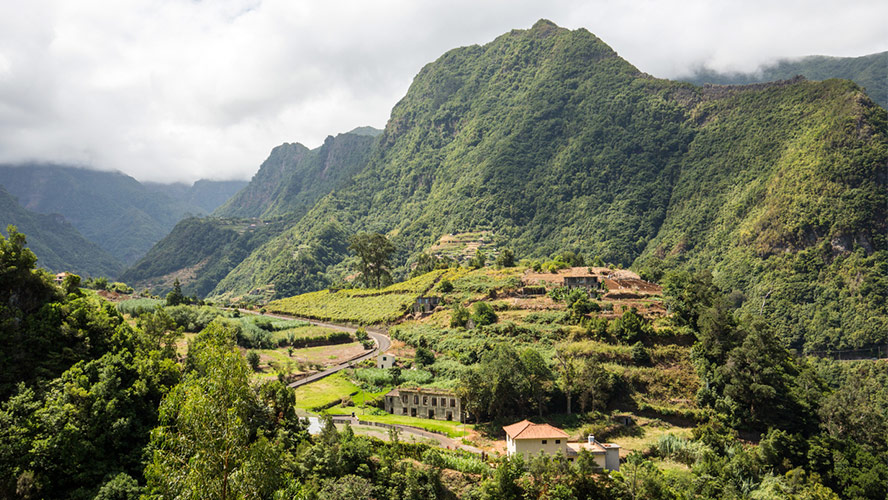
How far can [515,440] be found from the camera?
4062 cm

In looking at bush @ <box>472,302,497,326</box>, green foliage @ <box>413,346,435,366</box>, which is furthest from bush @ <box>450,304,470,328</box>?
green foliage @ <box>413,346,435,366</box>

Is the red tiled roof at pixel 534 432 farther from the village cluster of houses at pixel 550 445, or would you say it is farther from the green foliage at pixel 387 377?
the green foliage at pixel 387 377

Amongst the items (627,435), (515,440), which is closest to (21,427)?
(515,440)

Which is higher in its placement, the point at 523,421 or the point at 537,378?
the point at 537,378

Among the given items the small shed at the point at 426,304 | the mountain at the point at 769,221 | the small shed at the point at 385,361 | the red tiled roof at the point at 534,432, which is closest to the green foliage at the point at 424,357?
the small shed at the point at 385,361

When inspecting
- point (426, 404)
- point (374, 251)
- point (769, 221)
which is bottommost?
point (426, 404)

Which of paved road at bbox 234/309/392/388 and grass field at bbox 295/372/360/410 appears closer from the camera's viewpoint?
grass field at bbox 295/372/360/410

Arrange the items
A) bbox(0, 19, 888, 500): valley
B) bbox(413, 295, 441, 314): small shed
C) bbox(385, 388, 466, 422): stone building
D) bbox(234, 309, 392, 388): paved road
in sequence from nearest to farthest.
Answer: bbox(0, 19, 888, 500): valley < bbox(385, 388, 466, 422): stone building < bbox(234, 309, 392, 388): paved road < bbox(413, 295, 441, 314): small shed

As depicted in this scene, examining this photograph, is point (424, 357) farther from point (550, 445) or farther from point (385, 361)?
point (550, 445)

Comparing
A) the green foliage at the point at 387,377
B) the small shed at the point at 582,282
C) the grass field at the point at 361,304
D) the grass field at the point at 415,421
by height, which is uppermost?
the small shed at the point at 582,282

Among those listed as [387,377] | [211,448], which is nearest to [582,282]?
[387,377]

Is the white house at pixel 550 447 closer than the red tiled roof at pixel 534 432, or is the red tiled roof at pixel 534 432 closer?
the white house at pixel 550 447

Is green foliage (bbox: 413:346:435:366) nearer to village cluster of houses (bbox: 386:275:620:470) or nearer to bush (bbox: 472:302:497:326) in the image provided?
village cluster of houses (bbox: 386:275:620:470)

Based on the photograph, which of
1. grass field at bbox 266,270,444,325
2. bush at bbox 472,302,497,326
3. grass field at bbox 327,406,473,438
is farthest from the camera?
grass field at bbox 266,270,444,325
